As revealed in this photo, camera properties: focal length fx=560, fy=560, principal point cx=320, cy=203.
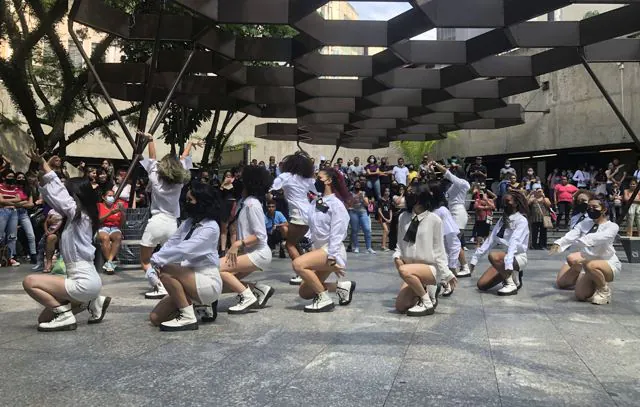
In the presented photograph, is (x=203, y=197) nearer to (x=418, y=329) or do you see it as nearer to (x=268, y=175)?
(x=268, y=175)

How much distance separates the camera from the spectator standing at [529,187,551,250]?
562 inches

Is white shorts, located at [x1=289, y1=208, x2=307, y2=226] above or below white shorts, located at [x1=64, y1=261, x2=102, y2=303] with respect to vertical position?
above

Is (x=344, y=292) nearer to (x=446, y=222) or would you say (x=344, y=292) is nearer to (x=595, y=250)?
(x=446, y=222)

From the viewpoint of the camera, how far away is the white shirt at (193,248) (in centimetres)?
515

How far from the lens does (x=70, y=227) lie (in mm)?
5207

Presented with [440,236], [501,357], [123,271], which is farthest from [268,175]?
[123,271]

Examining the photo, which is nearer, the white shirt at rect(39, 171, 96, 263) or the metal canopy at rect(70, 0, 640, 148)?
the white shirt at rect(39, 171, 96, 263)

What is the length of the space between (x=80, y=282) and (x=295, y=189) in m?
3.24

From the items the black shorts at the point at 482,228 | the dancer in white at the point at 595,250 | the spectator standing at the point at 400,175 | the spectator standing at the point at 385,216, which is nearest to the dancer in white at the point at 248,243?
the dancer in white at the point at 595,250

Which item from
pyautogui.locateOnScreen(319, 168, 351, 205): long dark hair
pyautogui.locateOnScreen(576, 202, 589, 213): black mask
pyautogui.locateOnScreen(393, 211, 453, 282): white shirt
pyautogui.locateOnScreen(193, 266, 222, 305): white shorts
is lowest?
pyautogui.locateOnScreen(193, 266, 222, 305): white shorts

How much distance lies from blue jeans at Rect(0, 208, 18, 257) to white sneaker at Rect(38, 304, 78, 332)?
6.18 metres

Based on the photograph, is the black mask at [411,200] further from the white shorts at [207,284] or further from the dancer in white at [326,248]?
the white shorts at [207,284]

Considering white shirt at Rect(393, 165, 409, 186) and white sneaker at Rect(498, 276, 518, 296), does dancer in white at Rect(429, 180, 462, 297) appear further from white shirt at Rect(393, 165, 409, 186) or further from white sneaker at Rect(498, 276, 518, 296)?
white shirt at Rect(393, 165, 409, 186)

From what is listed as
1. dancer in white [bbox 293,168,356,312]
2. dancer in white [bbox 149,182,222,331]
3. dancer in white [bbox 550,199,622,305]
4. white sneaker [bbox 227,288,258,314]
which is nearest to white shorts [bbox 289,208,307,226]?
dancer in white [bbox 293,168,356,312]
